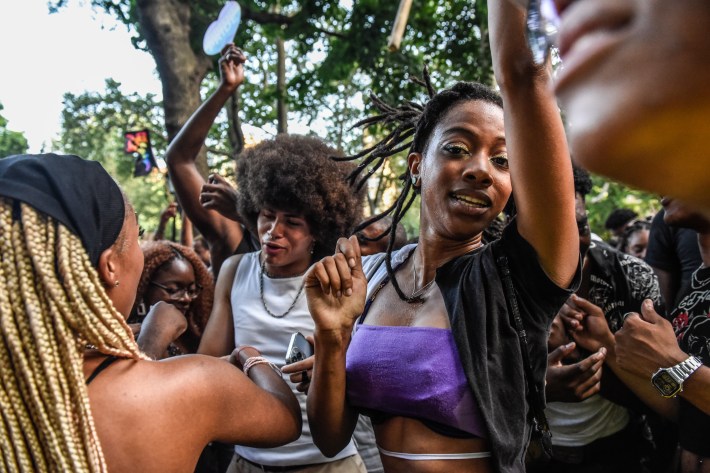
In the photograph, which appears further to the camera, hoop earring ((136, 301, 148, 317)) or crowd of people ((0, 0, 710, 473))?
hoop earring ((136, 301, 148, 317))

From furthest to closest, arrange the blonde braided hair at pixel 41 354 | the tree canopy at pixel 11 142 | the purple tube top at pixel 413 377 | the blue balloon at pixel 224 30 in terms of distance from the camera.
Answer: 1. the tree canopy at pixel 11 142
2. the blue balloon at pixel 224 30
3. the purple tube top at pixel 413 377
4. the blonde braided hair at pixel 41 354

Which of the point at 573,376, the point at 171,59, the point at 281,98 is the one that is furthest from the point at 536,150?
the point at 281,98

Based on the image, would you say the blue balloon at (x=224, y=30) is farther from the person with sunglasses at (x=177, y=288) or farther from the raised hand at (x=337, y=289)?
the raised hand at (x=337, y=289)

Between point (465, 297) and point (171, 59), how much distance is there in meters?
5.38

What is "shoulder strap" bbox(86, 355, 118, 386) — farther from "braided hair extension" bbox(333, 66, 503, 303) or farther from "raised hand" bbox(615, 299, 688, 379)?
"raised hand" bbox(615, 299, 688, 379)

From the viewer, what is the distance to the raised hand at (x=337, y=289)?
1.77m

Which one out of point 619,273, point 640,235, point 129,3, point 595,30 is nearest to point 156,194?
point 129,3

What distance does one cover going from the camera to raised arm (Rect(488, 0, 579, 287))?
133 cm

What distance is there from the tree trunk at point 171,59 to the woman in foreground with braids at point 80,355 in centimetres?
464

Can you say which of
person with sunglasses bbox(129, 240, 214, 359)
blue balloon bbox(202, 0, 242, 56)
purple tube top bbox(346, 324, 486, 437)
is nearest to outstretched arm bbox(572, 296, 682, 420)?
purple tube top bbox(346, 324, 486, 437)

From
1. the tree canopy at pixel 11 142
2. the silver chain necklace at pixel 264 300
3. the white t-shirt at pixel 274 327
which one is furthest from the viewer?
the tree canopy at pixel 11 142

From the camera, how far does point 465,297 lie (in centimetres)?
165

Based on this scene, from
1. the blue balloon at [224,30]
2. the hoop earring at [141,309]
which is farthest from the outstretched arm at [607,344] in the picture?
the blue balloon at [224,30]

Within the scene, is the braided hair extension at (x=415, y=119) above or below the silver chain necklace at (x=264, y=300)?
above
